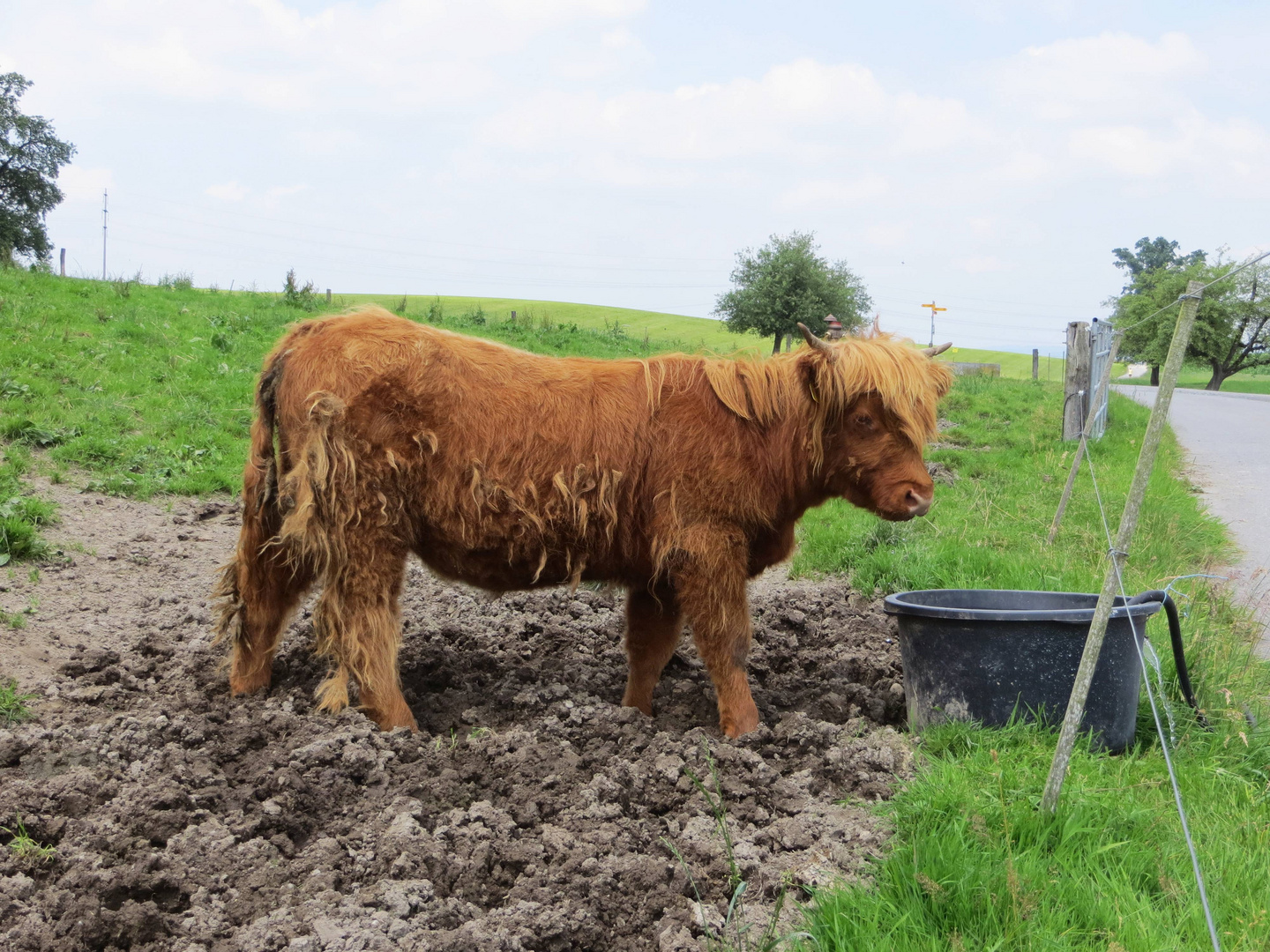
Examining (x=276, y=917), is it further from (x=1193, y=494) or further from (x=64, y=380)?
(x=1193, y=494)

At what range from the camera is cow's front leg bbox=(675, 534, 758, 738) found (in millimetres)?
3717

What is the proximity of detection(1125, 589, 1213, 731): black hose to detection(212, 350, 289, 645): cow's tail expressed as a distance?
10.9ft

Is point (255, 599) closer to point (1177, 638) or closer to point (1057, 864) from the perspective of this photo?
point (1057, 864)

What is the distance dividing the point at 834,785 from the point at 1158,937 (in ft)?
3.68

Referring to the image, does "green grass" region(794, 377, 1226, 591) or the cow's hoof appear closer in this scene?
the cow's hoof

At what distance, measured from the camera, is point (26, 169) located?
131ft

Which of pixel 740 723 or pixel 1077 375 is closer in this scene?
pixel 740 723

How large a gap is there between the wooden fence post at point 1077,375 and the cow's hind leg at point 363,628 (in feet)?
32.4

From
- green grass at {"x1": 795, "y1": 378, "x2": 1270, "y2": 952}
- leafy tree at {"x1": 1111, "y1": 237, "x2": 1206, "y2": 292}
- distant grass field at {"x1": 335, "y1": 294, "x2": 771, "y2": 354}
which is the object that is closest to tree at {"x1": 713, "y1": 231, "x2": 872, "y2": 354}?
distant grass field at {"x1": 335, "y1": 294, "x2": 771, "y2": 354}

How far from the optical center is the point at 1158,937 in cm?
226

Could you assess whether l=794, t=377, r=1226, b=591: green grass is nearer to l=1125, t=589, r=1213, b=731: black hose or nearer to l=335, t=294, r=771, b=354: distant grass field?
l=1125, t=589, r=1213, b=731: black hose

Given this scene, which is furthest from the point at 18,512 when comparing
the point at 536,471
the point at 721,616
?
the point at 721,616

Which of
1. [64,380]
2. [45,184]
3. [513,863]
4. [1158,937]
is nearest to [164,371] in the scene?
[64,380]

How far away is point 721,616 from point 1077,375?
939 centimetres
